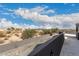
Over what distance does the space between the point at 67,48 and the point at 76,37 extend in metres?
0.25

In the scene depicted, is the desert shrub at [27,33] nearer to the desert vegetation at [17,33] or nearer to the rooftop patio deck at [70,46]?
the desert vegetation at [17,33]

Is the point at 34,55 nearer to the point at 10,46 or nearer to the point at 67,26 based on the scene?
the point at 10,46

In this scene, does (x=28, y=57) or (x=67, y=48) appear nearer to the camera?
(x=28, y=57)

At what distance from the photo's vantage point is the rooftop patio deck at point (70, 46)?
3.67 metres

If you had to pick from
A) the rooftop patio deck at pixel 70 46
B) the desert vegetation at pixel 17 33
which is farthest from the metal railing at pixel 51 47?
the desert vegetation at pixel 17 33

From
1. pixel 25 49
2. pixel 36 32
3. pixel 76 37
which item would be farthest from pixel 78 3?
pixel 25 49

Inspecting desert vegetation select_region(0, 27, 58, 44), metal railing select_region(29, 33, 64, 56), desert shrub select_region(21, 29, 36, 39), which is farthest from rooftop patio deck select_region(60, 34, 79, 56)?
desert shrub select_region(21, 29, 36, 39)

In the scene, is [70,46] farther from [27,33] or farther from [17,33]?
[17,33]

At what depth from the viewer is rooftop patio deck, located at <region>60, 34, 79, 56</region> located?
12.0 ft

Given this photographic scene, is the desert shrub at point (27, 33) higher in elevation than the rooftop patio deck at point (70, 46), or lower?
higher

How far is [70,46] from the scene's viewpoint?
375 centimetres

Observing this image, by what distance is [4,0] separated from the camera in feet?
11.8

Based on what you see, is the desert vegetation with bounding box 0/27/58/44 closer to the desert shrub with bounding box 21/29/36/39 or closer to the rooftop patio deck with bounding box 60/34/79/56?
the desert shrub with bounding box 21/29/36/39

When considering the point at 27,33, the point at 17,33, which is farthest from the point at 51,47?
the point at 17,33
